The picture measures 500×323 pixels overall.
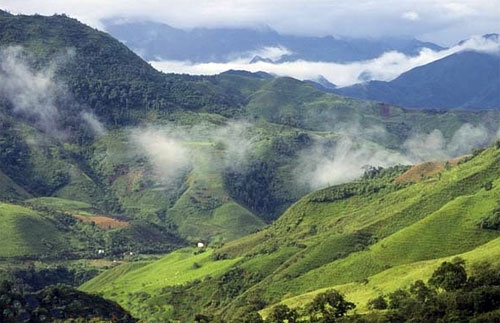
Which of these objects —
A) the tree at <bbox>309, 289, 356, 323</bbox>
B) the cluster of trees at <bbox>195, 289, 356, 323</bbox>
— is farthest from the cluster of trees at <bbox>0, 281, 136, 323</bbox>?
the tree at <bbox>309, 289, 356, 323</bbox>

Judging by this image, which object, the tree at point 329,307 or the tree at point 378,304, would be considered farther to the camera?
the tree at point 378,304

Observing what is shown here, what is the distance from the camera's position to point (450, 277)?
140m

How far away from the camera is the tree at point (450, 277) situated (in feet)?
458

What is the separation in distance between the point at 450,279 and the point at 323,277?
199 ft

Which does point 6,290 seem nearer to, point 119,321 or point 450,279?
point 119,321

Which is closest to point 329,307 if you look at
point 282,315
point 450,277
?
point 282,315

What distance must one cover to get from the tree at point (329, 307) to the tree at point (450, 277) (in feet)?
50.8

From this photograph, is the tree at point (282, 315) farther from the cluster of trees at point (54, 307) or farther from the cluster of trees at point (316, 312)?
the cluster of trees at point (54, 307)

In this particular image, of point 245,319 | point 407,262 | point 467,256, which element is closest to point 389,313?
point 245,319

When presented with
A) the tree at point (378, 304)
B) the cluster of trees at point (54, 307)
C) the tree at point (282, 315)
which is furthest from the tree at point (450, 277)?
the cluster of trees at point (54, 307)

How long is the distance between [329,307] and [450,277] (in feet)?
75.2

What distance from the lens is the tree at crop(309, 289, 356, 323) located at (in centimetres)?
14350

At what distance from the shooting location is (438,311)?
12562 centimetres

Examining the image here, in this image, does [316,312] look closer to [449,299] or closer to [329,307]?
[329,307]
